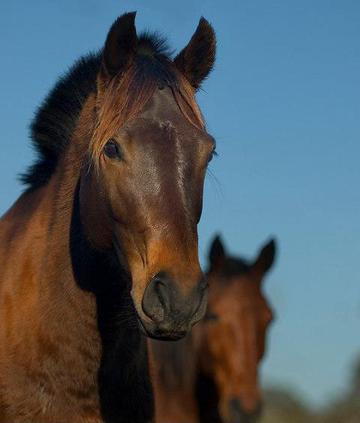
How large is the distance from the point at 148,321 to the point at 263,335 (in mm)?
6230

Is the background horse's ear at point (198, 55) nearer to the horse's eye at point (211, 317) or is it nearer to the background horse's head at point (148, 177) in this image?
the background horse's head at point (148, 177)

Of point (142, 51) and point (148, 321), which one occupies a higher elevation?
point (142, 51)

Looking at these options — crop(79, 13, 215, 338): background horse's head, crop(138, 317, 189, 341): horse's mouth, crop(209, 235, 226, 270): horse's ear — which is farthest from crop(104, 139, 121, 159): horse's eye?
crop(209, 235, 226, 270): horse's ear

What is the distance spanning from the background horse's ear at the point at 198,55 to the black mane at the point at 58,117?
0.63m

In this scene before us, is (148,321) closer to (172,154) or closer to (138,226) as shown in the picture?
(138,226)

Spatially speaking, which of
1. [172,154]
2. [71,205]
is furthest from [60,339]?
[172,154]

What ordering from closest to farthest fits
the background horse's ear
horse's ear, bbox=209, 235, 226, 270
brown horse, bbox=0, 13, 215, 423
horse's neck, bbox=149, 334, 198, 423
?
brown horse, bbox=0, 13, 215, 423 → the background horse's ear → horse's neck, bbox=149, 334, 198, 423 → horse's ear, bbox=209, 235, 226, 270

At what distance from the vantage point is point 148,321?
187 inches

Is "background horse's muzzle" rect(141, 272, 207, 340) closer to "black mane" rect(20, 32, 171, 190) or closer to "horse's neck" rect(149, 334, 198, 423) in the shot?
"black mane" rect(20, 32, 171, 190)

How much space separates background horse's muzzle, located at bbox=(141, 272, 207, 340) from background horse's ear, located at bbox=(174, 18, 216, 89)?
6.17ft

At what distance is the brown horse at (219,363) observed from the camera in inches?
418

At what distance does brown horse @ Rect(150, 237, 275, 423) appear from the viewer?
10.6 meters

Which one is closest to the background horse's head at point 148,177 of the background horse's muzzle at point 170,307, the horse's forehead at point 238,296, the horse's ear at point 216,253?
the background horse's muzzle at point 170,307

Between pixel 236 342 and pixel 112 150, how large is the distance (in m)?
5.69
